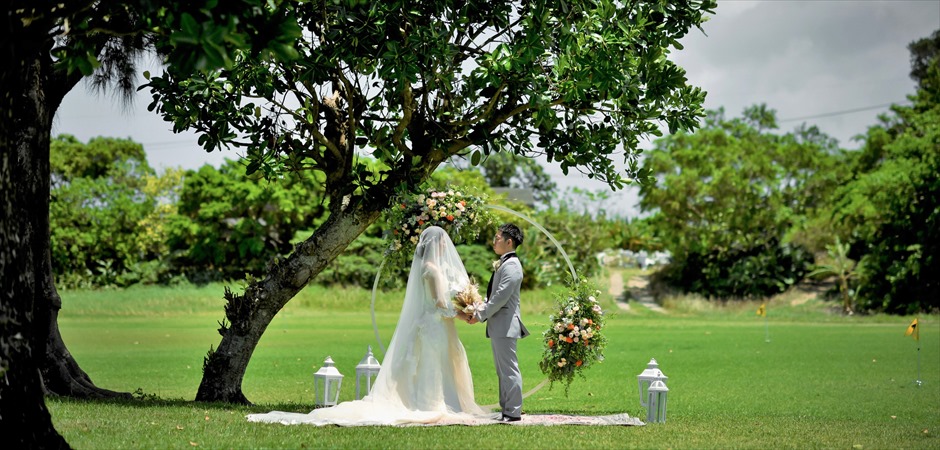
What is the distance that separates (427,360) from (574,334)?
174cm

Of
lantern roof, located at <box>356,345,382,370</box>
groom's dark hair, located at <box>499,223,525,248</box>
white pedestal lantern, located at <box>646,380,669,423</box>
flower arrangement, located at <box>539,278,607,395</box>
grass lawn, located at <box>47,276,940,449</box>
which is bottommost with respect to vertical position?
grass lawn, located at <box>47,276,940,449</box>

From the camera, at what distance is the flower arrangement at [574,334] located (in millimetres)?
11281

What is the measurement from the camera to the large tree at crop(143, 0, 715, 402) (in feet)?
34.2

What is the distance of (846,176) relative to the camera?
159ft

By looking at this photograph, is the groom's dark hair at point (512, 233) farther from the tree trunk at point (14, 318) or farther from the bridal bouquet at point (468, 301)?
the tree trunk at point (14, 318)

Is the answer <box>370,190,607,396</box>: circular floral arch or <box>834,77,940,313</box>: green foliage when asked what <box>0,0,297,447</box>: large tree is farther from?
<box>834,77,940,313</box>: green foliage

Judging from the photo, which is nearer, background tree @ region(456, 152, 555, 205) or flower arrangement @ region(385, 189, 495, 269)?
flower arrangement @ region(385, 189, 495, 269)

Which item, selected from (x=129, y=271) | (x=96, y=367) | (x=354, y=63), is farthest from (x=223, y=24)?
(x=129, y=271)

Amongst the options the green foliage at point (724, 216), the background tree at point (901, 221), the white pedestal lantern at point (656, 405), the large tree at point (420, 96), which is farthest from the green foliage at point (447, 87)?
the green foliage at point (724, 216)

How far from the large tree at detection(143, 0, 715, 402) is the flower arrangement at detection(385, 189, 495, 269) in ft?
0.93

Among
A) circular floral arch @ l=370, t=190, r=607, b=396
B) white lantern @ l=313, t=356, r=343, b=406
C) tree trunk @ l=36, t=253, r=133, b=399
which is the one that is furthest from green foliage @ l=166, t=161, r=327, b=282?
circular floral arch @ l=370, t=190, r=607, b=396

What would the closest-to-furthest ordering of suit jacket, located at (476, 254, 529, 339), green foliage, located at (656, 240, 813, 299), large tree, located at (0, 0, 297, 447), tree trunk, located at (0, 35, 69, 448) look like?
1. large tree, located at (0, 0, 297, 447)
2. tree trunk, located at (0, 35, 69, 448)
3. suit jacket, located at (476, 254, 529, 339)
4. green foliage, located at (656, 240, 813, 299)

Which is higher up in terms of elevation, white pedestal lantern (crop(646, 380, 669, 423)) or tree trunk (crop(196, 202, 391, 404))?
tree trunk (crop(196, 202, 391, 404))

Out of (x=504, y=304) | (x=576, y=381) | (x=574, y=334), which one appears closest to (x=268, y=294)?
(x=504, y=304)
